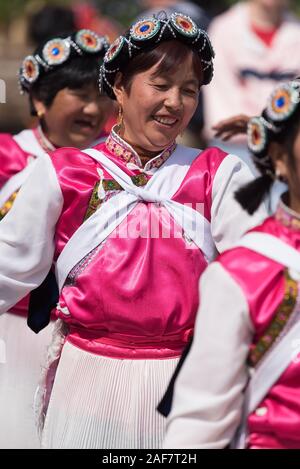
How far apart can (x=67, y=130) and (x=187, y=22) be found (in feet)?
3.83

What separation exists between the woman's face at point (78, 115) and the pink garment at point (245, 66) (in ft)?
7.36

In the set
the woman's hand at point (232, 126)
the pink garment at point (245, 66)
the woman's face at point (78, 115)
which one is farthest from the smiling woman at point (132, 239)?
the pink garment at point (245, 66)

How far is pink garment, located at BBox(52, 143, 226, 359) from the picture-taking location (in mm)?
3408

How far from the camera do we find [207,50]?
3.58 metres

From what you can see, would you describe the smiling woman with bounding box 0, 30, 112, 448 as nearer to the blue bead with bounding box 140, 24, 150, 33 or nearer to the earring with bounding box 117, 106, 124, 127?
the earring with bounding box 117, 106, 124, 127

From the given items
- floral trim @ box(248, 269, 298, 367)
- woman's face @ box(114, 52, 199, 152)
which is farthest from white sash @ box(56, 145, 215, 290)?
floral trim @ box(248, 269, 298, 367)

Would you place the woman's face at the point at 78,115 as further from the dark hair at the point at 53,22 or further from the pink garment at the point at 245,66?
the dark hair at the point at 53,22

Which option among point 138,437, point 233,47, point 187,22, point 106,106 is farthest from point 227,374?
point 233,47

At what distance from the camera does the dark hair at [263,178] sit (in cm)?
286

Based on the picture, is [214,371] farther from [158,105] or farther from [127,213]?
[158,105]

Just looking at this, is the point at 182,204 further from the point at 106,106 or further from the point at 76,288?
the point at 106,106

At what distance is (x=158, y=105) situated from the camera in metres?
3.50

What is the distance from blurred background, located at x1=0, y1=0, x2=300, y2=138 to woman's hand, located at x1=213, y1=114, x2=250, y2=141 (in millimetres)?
3774
